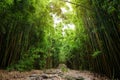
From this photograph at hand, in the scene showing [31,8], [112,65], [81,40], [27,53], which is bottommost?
[112,65]

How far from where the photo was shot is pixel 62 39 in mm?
15656

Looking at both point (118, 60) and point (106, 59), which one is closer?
point (118, 60)

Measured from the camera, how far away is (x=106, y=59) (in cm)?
610

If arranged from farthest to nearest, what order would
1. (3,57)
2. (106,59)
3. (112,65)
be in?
(3,57), (106,59), (112,65)

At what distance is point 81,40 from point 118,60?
4.84 m

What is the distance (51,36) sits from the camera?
43.1 feet

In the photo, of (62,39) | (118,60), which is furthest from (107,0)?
(62,39)

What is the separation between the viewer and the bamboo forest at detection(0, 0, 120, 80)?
468 centimetres

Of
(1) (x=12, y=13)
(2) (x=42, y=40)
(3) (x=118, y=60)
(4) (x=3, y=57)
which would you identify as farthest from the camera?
(2) (x=42, y=40)

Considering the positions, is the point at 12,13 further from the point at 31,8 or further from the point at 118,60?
the point at 118,60

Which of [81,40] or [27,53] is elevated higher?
[81,40]

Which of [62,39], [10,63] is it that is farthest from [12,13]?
[62,39]

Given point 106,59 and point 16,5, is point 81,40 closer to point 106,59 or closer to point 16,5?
point 106,59

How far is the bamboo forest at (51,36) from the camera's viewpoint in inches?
184
